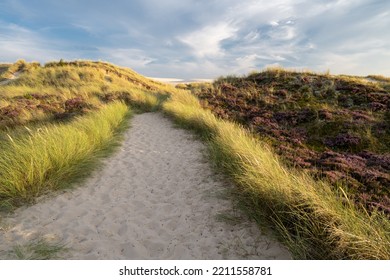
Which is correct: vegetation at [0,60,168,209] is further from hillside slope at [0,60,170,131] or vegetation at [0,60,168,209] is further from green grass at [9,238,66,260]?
green grass at [9,238,66,260]

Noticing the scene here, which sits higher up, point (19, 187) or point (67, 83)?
point (67, 83)

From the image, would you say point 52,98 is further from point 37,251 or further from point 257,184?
point 257,184

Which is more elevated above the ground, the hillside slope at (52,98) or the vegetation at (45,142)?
the hillside slope at (52,98)

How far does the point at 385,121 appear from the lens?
8.81 meters

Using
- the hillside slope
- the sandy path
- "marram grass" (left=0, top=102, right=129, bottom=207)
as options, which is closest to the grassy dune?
"marram grass" (left=0, top=102, right=129, bottom=207)

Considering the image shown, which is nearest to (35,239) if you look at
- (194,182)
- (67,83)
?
(194,182)

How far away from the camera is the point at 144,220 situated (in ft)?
13.5

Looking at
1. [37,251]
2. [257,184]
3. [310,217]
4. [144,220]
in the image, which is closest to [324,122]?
[257,184]

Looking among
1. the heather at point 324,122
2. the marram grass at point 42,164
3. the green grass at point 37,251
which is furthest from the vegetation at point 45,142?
the heather at point 324,122

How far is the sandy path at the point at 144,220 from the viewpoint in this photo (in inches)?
129

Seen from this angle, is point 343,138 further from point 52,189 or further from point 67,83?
point 67,83

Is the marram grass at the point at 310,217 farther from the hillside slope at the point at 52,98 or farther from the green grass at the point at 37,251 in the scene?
the hillside slope at the point at 52,98

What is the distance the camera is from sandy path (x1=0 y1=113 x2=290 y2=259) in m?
3.29

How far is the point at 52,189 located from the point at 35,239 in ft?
4.85
